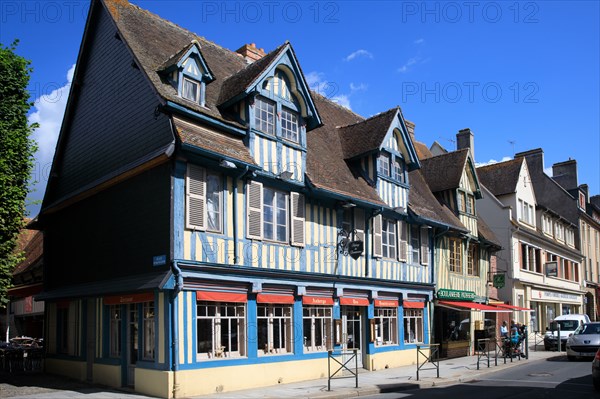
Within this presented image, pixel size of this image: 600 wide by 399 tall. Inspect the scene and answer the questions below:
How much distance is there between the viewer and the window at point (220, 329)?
14398 mm

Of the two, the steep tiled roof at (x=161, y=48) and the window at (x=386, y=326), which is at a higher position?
the steep tiled roof at (x=161, y=48)

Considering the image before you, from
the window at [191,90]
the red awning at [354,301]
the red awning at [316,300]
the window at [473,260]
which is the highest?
the window at [191,90]

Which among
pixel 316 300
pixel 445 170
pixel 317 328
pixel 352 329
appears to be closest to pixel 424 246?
pixel 445 170

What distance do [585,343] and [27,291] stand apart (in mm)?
21188

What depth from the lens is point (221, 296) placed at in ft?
48.0

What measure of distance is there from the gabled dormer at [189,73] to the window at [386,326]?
1000 centimetres

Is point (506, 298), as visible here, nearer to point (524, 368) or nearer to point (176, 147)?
point (524, 368)

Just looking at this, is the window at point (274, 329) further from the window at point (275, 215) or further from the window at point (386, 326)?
the window at point (386, 326)

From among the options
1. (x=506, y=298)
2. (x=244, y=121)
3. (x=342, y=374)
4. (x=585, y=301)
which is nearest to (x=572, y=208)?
(x=585, y=301)

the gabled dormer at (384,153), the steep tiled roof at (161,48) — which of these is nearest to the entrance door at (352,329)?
the gabled dormer at (384,153)

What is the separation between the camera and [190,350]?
1376 centimetres

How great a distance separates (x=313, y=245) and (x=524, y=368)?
9.16 metres

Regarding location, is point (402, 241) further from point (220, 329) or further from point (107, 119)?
point (107, 119)

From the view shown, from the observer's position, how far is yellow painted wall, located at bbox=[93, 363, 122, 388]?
1541 cm
